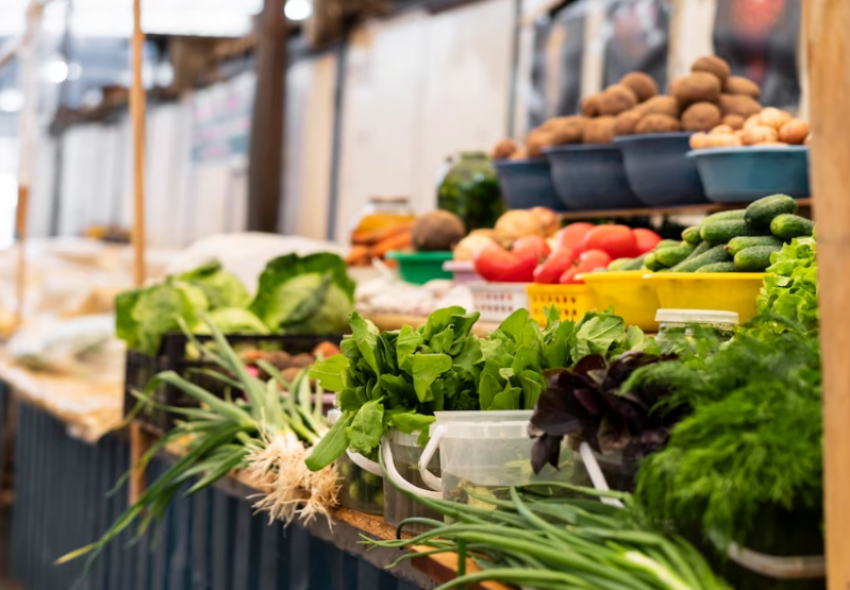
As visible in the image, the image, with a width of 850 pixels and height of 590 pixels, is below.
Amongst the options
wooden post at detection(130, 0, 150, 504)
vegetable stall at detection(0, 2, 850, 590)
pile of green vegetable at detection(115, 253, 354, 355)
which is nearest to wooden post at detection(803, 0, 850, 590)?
vegetable stall at detection(0, 2, 850, 590)

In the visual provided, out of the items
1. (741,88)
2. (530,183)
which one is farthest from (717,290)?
(530,183)

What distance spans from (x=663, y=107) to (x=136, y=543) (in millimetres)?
2387

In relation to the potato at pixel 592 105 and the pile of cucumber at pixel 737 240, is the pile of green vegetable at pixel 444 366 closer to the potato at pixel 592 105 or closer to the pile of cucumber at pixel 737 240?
the pile of cucumber at pixel 737 240

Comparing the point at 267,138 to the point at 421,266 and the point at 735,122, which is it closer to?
the point at 421,266

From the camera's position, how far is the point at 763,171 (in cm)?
259

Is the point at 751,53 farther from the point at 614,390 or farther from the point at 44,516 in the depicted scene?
the point at 44,516

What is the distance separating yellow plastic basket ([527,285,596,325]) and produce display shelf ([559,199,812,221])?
49 centimetres

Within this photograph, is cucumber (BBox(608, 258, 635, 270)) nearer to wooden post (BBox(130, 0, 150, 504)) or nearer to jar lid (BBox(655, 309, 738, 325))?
jar lid (BBox(655, 309, 738, 325))

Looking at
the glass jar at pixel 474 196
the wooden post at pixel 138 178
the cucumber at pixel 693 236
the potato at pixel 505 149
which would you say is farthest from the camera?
the glass jar at pixel 474 196

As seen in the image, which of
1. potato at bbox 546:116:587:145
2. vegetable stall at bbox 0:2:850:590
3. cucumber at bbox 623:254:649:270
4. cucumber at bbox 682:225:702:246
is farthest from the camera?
potato at bbox 546:116:587:145

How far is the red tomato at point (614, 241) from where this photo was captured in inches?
105

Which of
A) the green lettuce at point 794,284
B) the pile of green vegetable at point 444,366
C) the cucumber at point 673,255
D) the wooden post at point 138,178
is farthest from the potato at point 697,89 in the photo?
the wooden post at point 138,178

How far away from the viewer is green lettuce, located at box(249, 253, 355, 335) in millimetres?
3688

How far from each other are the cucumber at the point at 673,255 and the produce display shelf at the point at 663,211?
1.44ft
